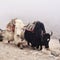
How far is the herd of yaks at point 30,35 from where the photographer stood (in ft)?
34.0

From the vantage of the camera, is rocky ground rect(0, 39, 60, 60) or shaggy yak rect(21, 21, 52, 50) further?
shaggy yak rect(21, 21, 52, 50)

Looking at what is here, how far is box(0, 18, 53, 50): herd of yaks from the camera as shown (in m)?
10.4

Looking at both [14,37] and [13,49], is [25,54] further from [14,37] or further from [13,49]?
[14,37]

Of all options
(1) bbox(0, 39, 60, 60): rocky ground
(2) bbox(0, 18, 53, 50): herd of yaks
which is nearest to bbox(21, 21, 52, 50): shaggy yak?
(2) bbox(0, 18, 53, 50): herd of yaks

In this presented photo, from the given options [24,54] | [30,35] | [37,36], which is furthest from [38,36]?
[24,54]

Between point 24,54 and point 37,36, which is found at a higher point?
point 37,36

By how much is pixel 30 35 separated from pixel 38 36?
282 millimetres

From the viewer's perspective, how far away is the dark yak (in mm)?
10336

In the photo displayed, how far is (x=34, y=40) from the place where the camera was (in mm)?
10484

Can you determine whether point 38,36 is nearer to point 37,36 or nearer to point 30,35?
point 37,36

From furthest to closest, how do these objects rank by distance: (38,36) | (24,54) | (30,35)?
(30,35) < (38,36) < (24,54)

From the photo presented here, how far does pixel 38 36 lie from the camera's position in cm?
1036

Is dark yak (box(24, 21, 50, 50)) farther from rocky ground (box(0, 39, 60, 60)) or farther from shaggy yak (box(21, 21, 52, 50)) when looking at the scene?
rocky ground (box(0, 39, 60, 60))

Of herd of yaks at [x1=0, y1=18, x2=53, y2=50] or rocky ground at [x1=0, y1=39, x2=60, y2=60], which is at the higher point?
herd of yaks at [x1=0, y1=18, x2=53, y2=50]
